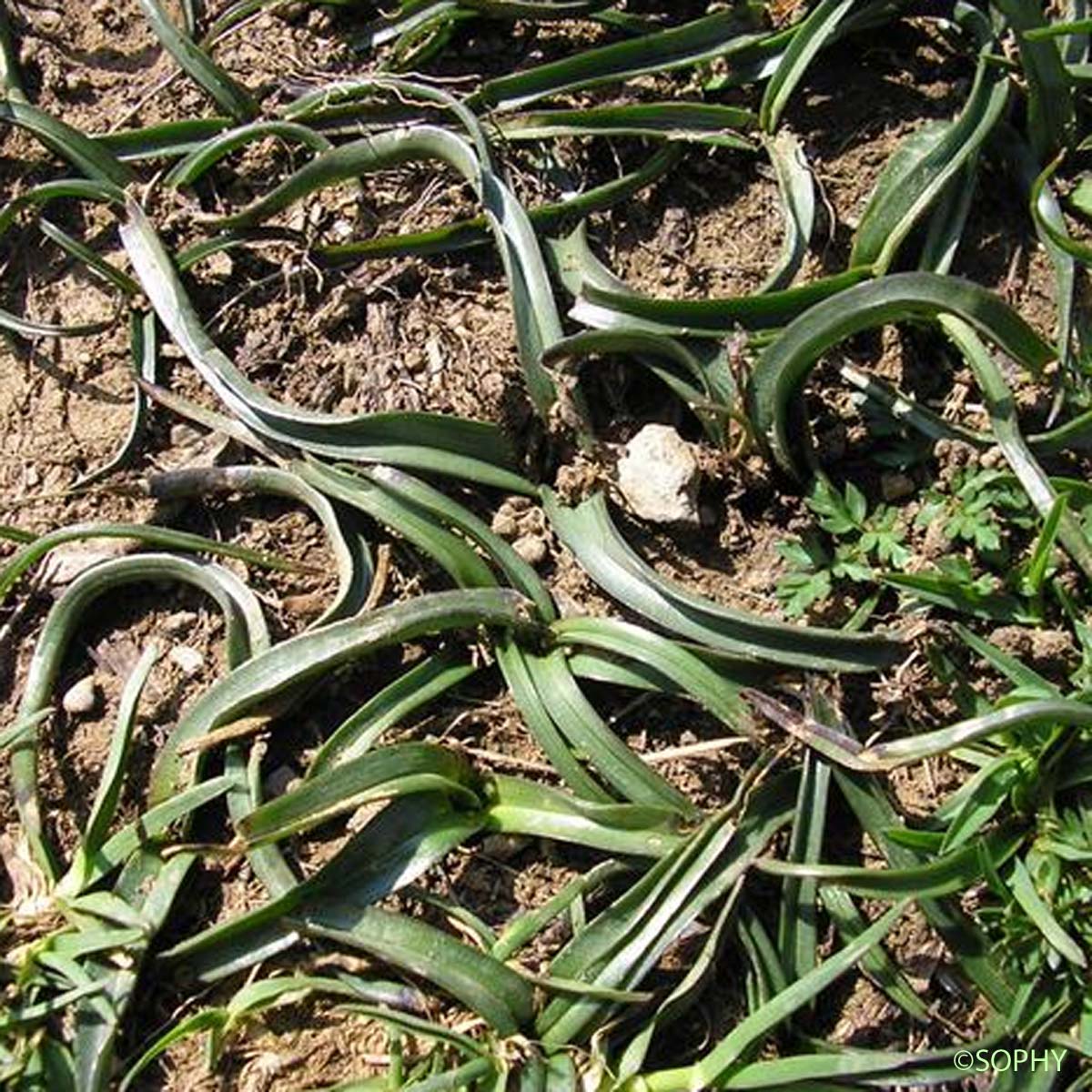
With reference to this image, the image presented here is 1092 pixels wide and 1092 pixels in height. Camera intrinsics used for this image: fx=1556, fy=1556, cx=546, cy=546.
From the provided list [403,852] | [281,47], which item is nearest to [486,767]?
[403,852]

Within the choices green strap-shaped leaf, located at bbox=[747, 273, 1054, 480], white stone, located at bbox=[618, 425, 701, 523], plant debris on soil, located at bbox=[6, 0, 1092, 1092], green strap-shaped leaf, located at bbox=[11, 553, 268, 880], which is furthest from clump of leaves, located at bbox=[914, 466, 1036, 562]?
green strap-shaped leaf, located at bbox=[11, 553, 268, 880]

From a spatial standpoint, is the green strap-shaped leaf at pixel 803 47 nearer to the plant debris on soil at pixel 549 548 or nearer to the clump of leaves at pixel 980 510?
the plant debris on soil at pixel 549 548

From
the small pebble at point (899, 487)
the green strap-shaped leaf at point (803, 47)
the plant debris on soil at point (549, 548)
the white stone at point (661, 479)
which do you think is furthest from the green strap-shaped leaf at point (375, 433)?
the green strap-shaped leaf at point (803, 47)

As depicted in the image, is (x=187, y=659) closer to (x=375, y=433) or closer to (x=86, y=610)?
(x=86, y=610)

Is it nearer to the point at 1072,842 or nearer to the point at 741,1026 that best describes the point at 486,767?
the point at 741,1026

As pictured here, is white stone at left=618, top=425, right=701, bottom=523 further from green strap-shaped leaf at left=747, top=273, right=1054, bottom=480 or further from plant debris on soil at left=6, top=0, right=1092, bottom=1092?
green strap-shaped leaf at left=747, top=273, right=1054, bottom=480

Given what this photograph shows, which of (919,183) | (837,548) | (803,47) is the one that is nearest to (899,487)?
(837,548)
